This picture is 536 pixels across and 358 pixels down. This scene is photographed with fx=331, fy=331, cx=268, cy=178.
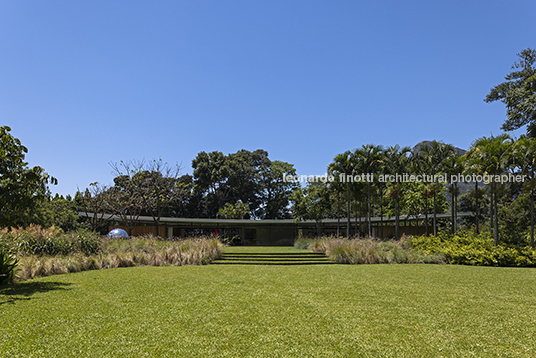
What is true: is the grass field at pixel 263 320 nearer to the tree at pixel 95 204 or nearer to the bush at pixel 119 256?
the bush at pixel 119 256

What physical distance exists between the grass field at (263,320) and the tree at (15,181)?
76.9 inches

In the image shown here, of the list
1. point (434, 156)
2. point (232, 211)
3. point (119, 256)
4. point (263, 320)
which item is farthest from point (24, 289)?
point (232, 211)

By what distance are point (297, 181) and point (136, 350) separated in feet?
161

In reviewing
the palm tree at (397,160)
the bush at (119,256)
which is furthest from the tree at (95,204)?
the palm tree at (397,160)

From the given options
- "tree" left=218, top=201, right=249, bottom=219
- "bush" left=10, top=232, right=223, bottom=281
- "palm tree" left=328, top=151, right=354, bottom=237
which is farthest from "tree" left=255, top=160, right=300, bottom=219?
"bush" left=10, top=232, right=223, bottom=281

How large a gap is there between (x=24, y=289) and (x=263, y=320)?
21.3 ft

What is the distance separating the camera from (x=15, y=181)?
8.05 m

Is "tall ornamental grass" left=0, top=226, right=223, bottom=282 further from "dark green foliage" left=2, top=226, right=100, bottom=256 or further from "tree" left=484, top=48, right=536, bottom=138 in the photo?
"tree" left=484, top=48, right=536, bottom=138

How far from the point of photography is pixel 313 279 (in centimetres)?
1058

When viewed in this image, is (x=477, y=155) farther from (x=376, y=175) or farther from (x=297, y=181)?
(x=297, y=181)

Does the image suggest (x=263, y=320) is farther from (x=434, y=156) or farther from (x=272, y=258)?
(x=434, y=156)

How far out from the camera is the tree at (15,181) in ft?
25.6

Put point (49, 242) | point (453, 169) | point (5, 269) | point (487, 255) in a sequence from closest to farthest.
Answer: point (5, 269), point (49, 242), point (487, 255), point (453, 169)

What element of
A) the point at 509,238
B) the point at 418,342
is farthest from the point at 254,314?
the point at 509,238
